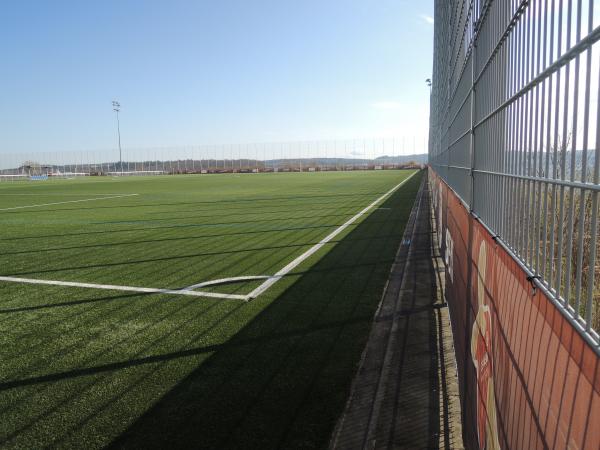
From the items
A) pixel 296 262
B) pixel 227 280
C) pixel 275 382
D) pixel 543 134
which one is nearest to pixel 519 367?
pixel 543 134

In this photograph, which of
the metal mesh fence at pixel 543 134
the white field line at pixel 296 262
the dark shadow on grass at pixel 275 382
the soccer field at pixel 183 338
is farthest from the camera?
the white field line at pixel 296 262

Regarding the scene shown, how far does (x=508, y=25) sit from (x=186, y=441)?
3328 millimetres

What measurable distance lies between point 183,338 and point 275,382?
1432 mm

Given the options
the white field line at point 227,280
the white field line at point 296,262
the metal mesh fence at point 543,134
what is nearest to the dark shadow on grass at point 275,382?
the white field line at point 296,262

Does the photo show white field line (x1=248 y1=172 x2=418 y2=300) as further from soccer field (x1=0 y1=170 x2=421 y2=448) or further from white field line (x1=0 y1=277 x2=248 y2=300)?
white field line (x1=0 y1=277 x2=248 y2=300)

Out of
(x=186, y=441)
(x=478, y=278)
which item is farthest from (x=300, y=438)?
(x=478, y=278)

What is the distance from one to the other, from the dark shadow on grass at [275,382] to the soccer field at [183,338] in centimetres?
1

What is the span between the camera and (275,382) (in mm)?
4047

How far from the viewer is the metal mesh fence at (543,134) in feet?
4.68

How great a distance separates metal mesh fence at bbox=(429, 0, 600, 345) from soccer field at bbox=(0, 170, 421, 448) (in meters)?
2.01

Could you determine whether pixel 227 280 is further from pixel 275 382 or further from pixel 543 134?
pixel 543 134

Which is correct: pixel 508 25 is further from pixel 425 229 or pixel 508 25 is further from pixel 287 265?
pixel 425 229

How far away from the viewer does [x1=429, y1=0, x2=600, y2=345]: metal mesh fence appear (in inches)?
56.2

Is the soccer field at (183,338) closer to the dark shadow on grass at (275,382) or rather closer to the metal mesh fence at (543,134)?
the dark shadow on grass at (275,382)
